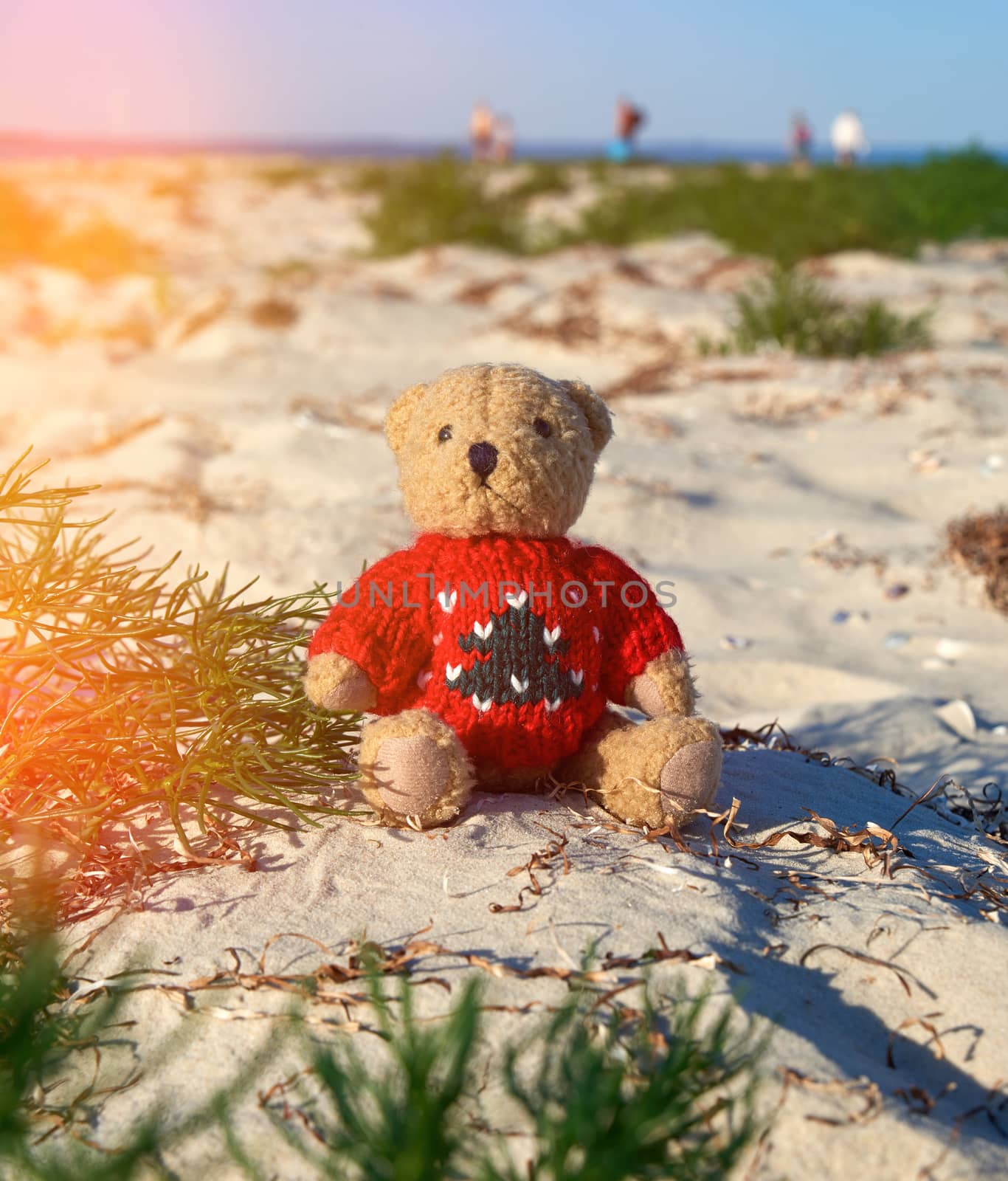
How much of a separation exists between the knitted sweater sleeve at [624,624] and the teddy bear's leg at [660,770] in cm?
14

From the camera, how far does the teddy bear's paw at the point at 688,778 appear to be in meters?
2.31

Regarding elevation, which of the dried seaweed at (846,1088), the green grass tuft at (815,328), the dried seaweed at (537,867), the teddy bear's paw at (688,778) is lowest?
the dried seaweed at (846,1088)

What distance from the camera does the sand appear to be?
1.82 meters

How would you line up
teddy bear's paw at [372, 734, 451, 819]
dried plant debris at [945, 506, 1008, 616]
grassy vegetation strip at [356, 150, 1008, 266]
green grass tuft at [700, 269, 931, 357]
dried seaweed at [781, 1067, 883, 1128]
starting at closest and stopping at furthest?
dried seaweed at [781, 1067, 883, 1128], teddy bear's paw at [372, 734, 451, 819], dried plant debris at [945, 506, 1008, 616], green grass tuft at [700, 269, 931, 357], grassy vegetation strip at [356, 150, 1008, 266]

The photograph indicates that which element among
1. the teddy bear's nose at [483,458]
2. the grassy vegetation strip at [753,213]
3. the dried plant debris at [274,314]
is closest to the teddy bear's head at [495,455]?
the teddy bear's nose at [483,458]

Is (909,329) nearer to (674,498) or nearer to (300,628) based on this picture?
(674,498)

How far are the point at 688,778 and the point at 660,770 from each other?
61mm

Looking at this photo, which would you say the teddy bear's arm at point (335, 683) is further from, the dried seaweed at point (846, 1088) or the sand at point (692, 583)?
the dried seaweed at point (846, 1088)

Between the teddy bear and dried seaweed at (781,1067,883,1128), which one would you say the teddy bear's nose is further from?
dried seaweed at (781,1067,883,1128)

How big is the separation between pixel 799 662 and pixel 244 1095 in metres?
2.81

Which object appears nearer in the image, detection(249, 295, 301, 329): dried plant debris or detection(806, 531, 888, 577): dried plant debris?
detection(806, 531, 888, 577): dried plant debris

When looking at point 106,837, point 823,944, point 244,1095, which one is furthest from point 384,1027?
point 106,837

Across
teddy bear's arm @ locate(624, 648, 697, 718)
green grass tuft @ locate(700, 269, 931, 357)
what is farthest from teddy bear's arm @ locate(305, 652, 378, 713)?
green grass tuft @ locate(700, 269, 931, 357)

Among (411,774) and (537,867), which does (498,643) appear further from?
(537,867)
